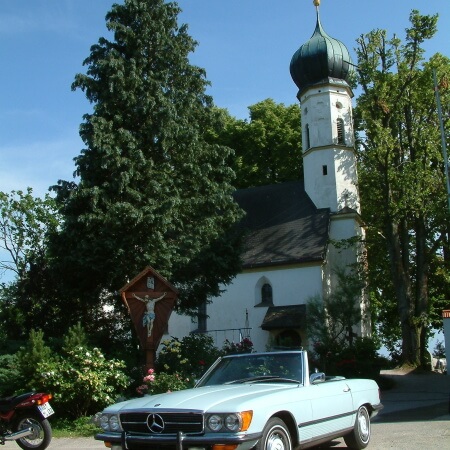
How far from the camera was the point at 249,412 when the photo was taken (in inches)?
252

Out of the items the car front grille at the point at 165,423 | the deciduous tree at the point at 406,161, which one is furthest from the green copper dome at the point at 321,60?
the car front grille at the point at 165,423

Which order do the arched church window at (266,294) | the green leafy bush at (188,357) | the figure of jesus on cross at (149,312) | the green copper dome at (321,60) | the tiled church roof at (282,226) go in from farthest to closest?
the green copper dome at (321,60) → the arched church window at (266,294) → the tiled church roof at (282,226) → the green leafy bush at (188,357) → the figure of jesus on cross at (149,312)

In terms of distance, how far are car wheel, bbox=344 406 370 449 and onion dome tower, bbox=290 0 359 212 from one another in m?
23.8

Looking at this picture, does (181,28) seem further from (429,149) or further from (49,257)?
(429,149)

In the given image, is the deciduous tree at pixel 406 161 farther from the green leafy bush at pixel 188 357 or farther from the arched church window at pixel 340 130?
the green leafy bush at pixel 188 357

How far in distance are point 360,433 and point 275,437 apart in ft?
7.76

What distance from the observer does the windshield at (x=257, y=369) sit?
26.2 ft

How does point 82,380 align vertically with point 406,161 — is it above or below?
below

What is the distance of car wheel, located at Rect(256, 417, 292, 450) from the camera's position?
6512 millimetres

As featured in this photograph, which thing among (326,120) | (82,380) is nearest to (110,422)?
(82,380)

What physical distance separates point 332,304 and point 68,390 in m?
12.9

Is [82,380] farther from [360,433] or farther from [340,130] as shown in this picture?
[340,130]

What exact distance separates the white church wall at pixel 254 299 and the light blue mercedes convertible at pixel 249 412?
20623 mm

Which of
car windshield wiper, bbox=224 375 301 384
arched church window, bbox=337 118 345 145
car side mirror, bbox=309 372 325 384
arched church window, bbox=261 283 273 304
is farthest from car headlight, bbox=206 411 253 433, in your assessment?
arched church window, bbox=337 118 345 145
